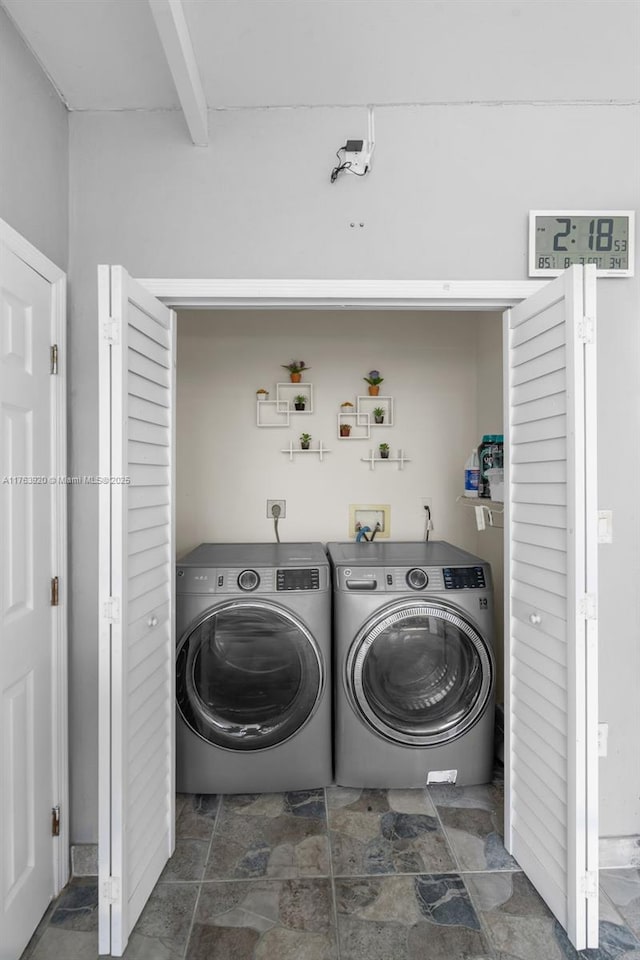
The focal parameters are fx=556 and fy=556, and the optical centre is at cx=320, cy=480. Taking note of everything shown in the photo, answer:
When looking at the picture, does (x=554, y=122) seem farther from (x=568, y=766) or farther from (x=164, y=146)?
(x=568, y=766)

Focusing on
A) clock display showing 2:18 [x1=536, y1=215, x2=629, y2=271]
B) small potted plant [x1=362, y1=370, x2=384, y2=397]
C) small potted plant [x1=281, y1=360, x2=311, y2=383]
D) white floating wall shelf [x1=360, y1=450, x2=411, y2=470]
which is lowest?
white floating wall shelf [x1=360, y1=450, x2=411, y2=470]

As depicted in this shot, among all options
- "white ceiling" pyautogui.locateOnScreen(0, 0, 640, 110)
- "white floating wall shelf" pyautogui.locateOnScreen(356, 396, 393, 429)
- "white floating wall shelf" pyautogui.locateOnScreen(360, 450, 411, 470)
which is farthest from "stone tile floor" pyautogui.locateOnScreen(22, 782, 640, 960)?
"white ceiling" pyautogui.locateOnScreen(0, 0, 640, 110)

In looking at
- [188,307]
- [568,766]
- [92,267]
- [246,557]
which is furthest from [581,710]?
[92,267]

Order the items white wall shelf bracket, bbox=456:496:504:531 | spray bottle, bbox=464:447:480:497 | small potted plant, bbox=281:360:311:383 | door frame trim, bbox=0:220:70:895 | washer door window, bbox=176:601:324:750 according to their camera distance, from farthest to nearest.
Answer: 1. small potted plant, bbox=281:360:311:383
2. spray bottle, bbox=464:447:480:497
3. white wall shelf bracket, bbox=456:496:504:531
4. washer door window, bbox=176:601:324:750
5. door frame trim, bbox=0:220:70:895

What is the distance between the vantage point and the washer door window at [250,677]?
7.57ft

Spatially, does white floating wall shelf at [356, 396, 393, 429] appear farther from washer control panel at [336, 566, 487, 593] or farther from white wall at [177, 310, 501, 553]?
washer control panel at [336, 566, 487, 593]

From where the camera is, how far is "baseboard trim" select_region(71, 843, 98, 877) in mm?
1870

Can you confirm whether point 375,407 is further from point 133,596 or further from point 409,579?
point 133,596

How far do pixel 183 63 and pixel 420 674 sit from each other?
7.59 feet

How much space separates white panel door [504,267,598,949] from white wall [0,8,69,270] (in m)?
1.53

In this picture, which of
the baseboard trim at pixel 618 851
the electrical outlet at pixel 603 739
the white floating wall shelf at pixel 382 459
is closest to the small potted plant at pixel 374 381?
the white floating wall shelf at pixel 382 459

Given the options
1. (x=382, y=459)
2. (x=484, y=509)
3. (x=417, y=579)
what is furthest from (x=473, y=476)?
(x=417, y=579)

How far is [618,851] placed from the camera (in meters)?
1.92

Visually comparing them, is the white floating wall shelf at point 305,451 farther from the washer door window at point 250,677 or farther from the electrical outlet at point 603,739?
the electrical outlet at point 603,739
